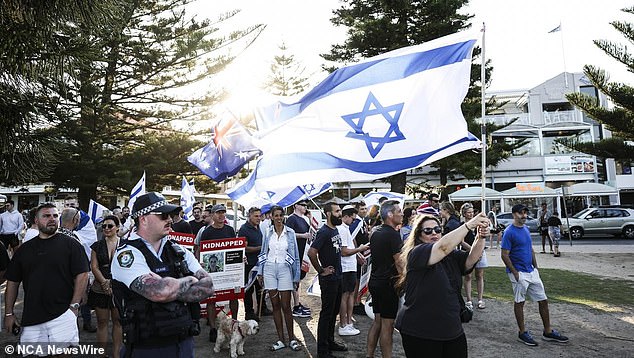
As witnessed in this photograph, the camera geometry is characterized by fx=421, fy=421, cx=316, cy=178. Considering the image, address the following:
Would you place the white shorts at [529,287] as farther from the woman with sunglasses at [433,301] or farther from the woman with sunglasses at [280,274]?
the woman with sunglasses at [280,274]

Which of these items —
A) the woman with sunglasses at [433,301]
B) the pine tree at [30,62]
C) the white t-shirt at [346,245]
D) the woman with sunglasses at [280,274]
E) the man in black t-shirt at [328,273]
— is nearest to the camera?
the woman with sunglasses at [433,301]

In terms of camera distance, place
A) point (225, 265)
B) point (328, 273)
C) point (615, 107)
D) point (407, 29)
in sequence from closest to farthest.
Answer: point (328, 273), point (225, 265), point (615, 107), point (407, 29)

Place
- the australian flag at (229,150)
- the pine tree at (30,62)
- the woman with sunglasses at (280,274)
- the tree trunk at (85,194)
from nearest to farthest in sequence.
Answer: the pine tree at (30,62) → the woman with sunglasses at (280,274) → the australian flag at (229,150) → the tree trunk at (85,194)

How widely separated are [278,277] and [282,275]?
7 cm

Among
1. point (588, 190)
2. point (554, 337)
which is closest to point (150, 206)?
point (554, 337)

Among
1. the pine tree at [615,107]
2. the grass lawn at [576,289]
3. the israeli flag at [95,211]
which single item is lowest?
the grass lawn at [576,289]

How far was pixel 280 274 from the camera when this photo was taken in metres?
5.82

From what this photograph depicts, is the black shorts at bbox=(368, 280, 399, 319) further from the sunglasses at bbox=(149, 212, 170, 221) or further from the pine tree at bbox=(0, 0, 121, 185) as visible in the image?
the pine tree at bbox=(0, 0, 121, 185)

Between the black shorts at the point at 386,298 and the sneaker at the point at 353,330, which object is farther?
the sneaker at the point at 353,330

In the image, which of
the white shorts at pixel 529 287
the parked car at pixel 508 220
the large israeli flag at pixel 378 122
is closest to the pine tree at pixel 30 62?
the large israeli flag at pixel 378 122

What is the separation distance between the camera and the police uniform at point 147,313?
255 cm

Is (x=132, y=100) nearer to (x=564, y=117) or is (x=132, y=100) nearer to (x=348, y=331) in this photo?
(x=348, y=331)

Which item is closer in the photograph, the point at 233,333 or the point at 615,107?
the point at 233,333

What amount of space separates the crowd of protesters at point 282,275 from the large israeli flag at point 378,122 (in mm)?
717
